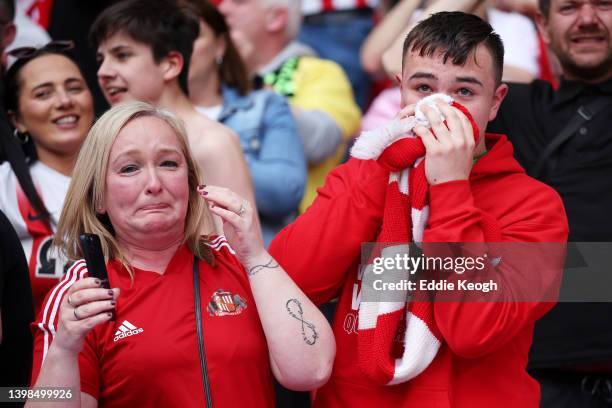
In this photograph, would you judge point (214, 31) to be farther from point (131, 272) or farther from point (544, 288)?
point (544, 288)

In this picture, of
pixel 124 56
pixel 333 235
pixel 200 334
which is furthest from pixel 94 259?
pixel 124 56

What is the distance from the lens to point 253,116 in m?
4.83

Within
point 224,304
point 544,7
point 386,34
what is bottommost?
point 386,34

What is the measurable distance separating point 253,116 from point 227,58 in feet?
1.45

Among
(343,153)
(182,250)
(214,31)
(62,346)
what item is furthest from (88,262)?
(343,153)

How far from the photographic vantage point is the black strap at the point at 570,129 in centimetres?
384

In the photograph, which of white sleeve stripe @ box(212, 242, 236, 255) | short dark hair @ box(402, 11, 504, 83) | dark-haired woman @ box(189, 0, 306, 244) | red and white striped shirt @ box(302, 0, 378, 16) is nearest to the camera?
short dark hair @ box(402, 11, 504, 83)

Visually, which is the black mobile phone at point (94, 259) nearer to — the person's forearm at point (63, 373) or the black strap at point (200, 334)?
the person's forearm at point (63, 373)

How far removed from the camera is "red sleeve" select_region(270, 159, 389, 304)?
3.03 m

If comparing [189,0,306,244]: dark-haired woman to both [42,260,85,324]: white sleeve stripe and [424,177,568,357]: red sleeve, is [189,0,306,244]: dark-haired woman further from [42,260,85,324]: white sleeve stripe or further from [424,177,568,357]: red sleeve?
[424,177,568,357]: red sleeve

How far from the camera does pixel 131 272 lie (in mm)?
3041

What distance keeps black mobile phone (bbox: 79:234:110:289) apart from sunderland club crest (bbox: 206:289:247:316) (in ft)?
1.28

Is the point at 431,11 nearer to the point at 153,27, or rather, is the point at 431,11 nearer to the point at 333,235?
the point at 153,27

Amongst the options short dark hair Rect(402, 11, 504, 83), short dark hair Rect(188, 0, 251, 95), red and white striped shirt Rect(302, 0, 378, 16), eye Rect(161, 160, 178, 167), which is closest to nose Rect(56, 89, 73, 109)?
short dark hair Rect(188, 0, 251, 95)
